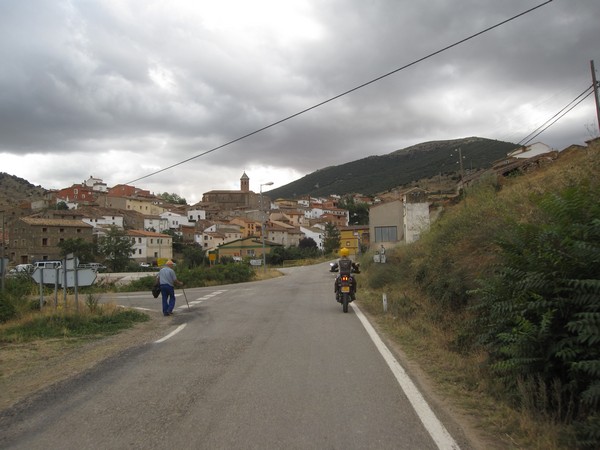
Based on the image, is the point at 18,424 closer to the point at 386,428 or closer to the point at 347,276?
the point at 386,428

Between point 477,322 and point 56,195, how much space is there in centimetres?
15648

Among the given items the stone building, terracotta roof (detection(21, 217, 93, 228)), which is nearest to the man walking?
the stone building

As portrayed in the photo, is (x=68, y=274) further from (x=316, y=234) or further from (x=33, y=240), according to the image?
(x=316, y=234)

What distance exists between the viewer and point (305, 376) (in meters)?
6.29

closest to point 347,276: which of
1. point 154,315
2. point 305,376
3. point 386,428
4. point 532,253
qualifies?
point 154,315

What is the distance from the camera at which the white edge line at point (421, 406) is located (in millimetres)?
4160

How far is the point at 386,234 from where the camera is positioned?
6003 cm

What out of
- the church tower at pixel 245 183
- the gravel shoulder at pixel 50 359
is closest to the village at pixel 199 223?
the church tower at pixel 245 183

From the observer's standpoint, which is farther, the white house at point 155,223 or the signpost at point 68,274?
the white house at point 155,223

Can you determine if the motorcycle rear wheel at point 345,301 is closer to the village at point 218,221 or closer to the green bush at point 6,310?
the green bush at point 6,310

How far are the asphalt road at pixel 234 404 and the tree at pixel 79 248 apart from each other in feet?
230

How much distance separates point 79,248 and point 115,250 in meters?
5.40

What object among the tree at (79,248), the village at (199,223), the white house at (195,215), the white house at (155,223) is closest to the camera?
the village at (199,223)

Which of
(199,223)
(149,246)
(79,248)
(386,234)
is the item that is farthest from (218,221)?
(386,234)
